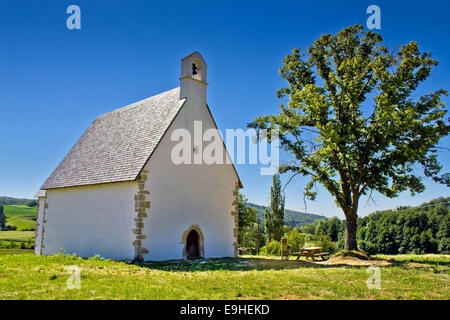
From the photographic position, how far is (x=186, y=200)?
17688 millimetres

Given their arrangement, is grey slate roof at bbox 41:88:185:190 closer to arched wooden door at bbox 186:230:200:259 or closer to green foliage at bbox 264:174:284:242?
arched wooden door at bbox 186:230:200:259

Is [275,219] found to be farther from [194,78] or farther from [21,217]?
[21,217]

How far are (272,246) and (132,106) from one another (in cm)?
1565

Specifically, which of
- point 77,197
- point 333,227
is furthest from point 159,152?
point 333,227

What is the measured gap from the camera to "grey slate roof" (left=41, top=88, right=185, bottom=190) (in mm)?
17141

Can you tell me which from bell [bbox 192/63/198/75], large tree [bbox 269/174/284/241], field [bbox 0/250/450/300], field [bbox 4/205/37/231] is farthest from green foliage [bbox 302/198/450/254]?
field [bbox 4/205/37/231]

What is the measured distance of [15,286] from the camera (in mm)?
8500

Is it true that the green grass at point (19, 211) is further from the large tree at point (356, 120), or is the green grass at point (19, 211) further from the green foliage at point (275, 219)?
the large tree at point (356, 120)

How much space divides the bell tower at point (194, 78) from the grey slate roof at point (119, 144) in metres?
0.75

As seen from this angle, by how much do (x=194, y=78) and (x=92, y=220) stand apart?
31.2 feet

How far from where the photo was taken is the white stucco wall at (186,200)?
1623 cm

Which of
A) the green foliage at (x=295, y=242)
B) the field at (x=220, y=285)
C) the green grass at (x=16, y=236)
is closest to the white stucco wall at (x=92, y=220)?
the field at (x=220, y=285)

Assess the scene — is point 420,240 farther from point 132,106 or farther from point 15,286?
point 15,286

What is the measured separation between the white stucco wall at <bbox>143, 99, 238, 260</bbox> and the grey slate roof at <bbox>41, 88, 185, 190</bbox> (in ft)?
2.70
